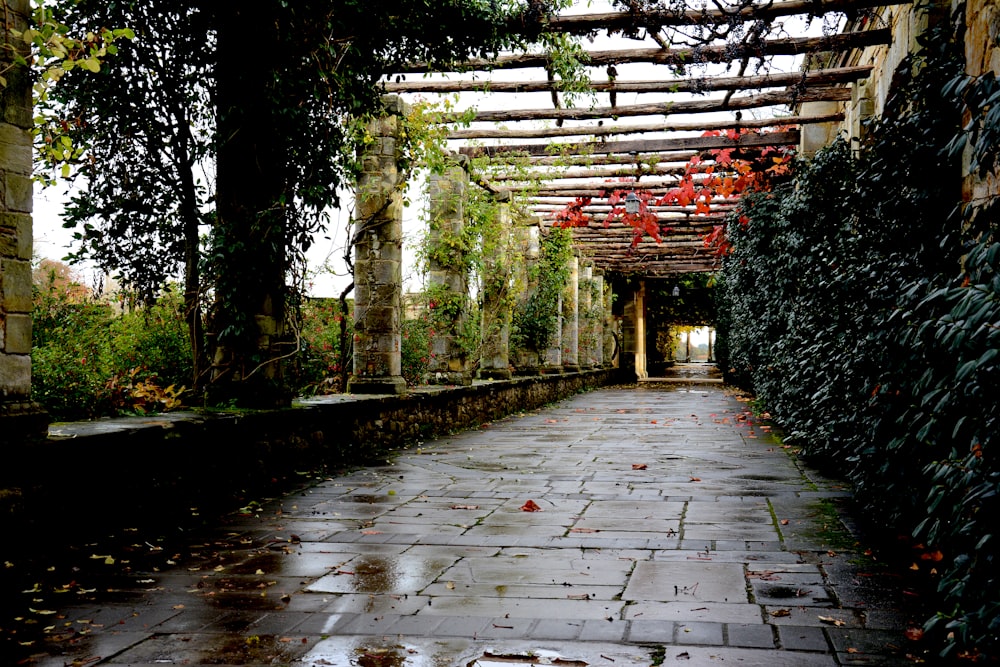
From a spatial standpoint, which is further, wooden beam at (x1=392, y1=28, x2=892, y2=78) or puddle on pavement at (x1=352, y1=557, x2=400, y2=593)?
wooden beam at (x1=392, y1=28, x2=892, y2=78)

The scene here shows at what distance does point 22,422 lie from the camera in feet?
12.0

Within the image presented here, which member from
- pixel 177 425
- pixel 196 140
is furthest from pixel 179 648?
pixel 196 140

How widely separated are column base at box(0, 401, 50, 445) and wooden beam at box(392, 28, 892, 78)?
14.4ft

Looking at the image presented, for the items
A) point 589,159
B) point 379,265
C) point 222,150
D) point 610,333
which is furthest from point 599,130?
point 610,333

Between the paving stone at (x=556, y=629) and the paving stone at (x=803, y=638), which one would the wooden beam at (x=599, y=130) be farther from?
the paving stone at (x=803, y=638)

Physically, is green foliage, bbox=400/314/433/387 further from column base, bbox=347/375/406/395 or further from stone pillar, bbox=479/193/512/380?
stone pillar, bbox=479/193/512/380

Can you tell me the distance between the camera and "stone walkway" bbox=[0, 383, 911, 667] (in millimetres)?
2770

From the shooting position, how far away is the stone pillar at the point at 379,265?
8070 millimetres

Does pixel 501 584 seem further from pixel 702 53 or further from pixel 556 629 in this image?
→ pixel 702 53

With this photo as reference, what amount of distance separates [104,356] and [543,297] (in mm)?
9829

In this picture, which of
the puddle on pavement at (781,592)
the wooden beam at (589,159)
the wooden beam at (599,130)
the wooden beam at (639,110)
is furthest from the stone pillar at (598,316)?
the puddle on pavement at (781,592)

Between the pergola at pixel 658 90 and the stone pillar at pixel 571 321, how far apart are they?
12.2ft

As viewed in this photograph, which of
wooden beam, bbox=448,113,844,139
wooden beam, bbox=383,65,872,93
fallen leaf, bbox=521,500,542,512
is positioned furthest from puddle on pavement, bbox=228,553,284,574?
wooden beam, bbox=448,113,844,139

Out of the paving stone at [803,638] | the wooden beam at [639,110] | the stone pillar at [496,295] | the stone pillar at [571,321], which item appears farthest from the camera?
the stone pillar at [571,321]
